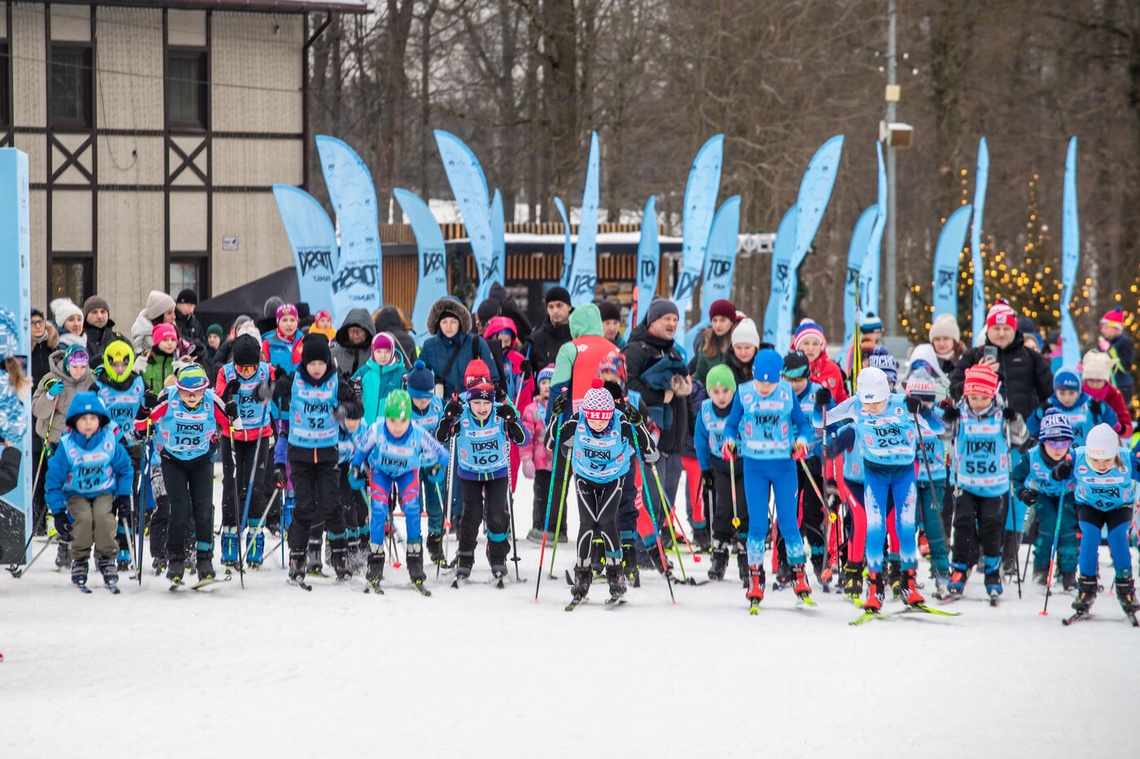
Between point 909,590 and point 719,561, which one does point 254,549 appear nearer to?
point 719,561

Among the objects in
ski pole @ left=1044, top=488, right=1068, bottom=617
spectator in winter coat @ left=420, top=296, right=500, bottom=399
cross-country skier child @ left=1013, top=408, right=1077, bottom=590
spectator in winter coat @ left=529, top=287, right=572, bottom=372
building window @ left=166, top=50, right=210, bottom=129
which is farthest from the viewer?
building window @ left=166, top=50, right=210, bottom=129

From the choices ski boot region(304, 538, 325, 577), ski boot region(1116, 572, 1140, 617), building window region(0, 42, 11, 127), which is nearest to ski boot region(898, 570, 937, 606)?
ski boot region(1116, 572, 1140, 617)

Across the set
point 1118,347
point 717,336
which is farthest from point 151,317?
point 1118,347

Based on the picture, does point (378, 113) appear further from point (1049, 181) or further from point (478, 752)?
point (478, 752)

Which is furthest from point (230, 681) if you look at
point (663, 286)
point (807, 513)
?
point (663, 286)

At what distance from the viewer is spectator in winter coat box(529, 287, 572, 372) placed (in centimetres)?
1123

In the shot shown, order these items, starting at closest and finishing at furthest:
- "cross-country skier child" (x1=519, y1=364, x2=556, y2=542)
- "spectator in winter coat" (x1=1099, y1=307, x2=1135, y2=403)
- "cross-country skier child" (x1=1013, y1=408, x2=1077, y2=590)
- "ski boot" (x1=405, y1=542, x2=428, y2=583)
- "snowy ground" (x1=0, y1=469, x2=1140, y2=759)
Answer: "snowy ground" (x1=0, y1=469, x2=1140, y2=759) → "ski boot" (x1=405, y1=542, x2=428, y2=583) → "cross-country skier child" (x1=1013, y1=408, x2=1077, y2=590) → "cross-country skier child" (x1=519, y1=364, x2=556, y2=542) → "spectator in winter coat" (x1=1099, y1=307, x2=1135, y2=403)

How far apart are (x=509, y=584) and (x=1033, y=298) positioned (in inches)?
578

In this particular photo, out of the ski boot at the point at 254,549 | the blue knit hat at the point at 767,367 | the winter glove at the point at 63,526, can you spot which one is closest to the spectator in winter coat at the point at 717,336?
the blue knit hat at the point at 767,367

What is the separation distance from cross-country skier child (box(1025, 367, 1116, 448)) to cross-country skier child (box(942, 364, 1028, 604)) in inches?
24.3

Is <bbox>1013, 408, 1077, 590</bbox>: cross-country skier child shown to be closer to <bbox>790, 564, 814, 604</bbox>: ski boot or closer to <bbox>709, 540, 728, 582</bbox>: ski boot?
<bbox>790, 564, 814, 604</bbox>: ski boot

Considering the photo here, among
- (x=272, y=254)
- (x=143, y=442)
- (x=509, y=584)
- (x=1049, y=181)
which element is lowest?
(x=509, y=584)

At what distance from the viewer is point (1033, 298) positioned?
21.9m

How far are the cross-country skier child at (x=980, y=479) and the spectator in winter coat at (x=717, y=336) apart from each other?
176cm
